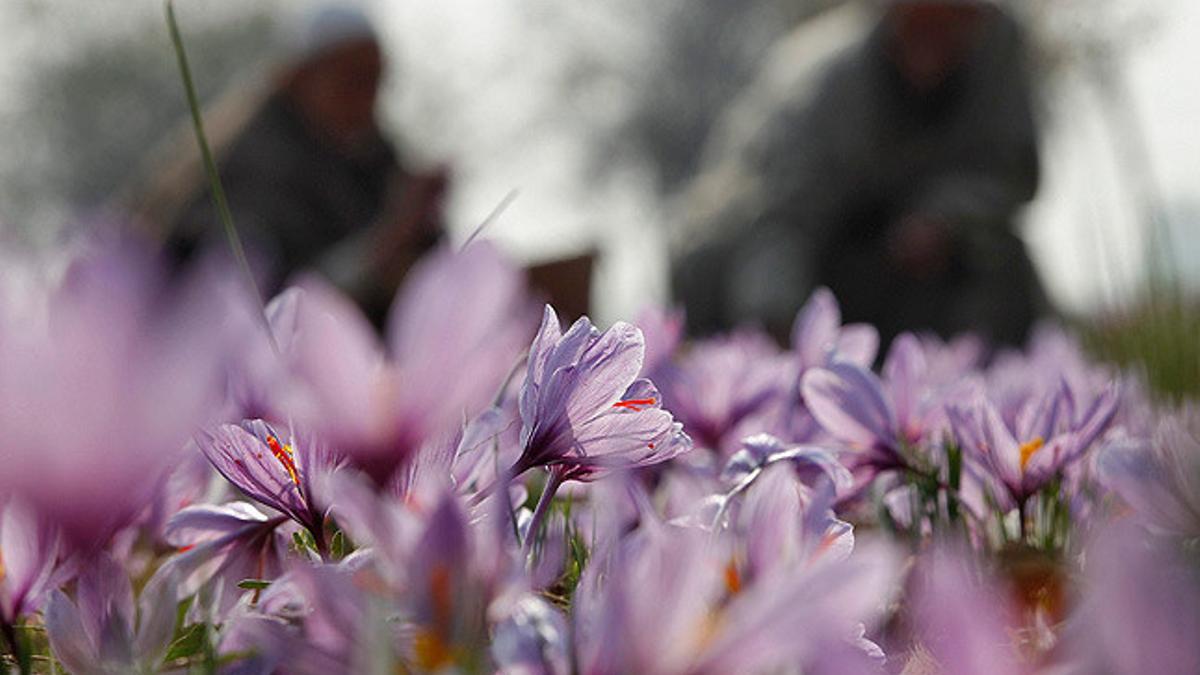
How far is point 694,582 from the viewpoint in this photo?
40 centimetres

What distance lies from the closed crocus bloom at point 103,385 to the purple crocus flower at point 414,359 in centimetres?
7

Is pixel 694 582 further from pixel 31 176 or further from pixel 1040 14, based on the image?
pixel 31 176

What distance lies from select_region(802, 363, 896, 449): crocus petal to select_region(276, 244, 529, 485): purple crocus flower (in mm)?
466

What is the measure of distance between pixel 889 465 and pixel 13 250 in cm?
65

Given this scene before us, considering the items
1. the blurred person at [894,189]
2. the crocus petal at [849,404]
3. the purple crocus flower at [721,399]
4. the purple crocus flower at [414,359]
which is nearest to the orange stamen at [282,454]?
the purple crocus flower at [414,359]

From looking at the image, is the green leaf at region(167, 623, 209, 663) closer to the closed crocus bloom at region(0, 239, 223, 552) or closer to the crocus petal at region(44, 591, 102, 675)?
the crocus petal at region(44, 591, 102, 675)

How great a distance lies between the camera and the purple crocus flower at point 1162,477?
67 centimetres

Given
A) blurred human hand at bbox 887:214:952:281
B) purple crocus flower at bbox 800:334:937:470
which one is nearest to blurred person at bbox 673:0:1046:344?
blurred human hand at bbox 887:214:952:281

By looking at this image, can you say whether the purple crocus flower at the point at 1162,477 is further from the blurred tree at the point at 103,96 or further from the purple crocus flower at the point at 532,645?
the blurred tree at the point at 103,96

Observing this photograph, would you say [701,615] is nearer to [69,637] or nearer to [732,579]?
[732,579]

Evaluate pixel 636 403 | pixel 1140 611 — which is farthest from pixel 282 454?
pixel 1140 611

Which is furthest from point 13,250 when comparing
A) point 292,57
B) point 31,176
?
point 31,176

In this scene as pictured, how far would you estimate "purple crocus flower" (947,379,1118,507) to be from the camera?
87 centimetres

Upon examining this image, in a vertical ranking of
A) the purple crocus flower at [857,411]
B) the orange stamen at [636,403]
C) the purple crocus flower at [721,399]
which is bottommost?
the purple crocus flower at [721,399]
